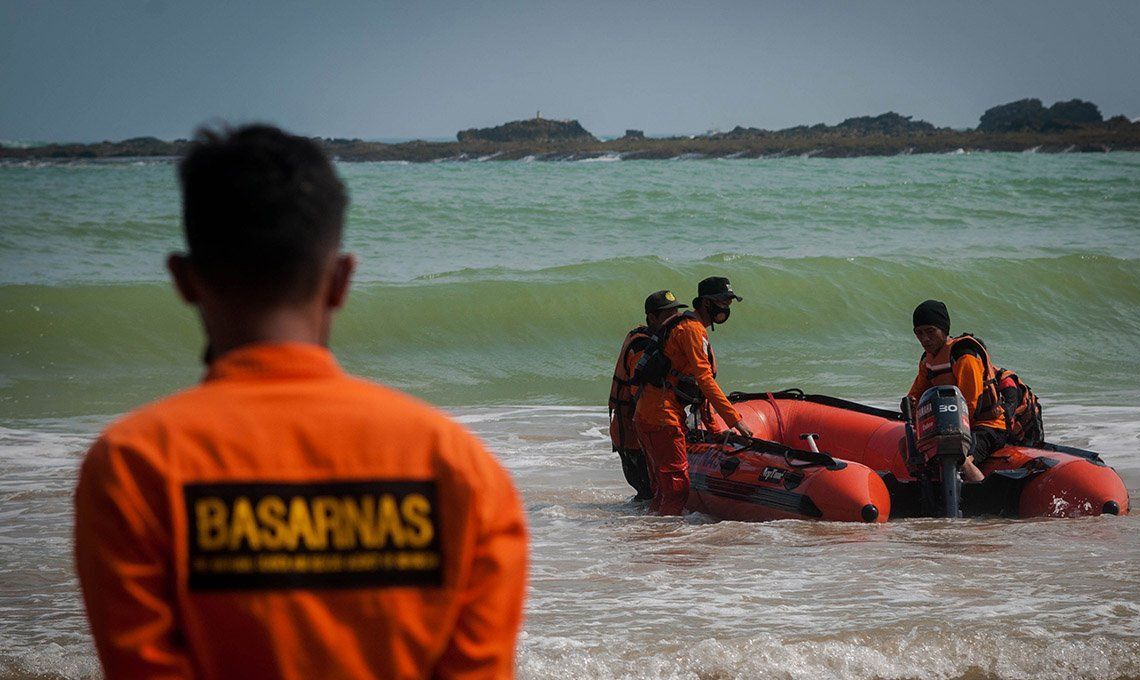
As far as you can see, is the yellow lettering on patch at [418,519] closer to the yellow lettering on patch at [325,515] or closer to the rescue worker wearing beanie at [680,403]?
the yellow lettering on patch at [325,515]

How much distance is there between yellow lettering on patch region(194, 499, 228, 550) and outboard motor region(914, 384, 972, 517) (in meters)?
5.74

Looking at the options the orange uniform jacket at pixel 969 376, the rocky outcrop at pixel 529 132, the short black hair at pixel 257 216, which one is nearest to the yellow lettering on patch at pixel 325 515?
the short black hair at pixel 257 216

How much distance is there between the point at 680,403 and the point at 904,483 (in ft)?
4.26

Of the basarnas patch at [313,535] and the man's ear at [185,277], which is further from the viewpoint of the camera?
the man's ear at [185,277]

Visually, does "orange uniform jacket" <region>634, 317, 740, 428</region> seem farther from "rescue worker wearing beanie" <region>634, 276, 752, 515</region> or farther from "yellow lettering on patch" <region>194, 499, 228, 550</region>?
"yellow lettering on patch" <region>194, 499, 228, 550</region>

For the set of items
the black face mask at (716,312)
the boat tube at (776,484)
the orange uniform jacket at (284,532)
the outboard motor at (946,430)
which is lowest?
the boat tube at (776,484)

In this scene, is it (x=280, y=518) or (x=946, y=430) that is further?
(x=946, y=430)

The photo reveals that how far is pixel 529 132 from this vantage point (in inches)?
3730

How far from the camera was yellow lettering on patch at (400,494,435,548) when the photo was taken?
1271mm

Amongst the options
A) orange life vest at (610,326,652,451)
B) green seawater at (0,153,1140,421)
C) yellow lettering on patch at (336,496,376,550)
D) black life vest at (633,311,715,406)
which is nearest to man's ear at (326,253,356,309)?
yellow lettering on patch at (336,496,376,550)

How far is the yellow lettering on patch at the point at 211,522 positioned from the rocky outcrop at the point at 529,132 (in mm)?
93018

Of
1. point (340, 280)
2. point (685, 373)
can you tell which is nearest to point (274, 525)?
point (340, 280)

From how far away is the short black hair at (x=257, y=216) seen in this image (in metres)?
1.33

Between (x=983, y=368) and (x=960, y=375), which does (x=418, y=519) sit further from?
(x=983, y=368)
